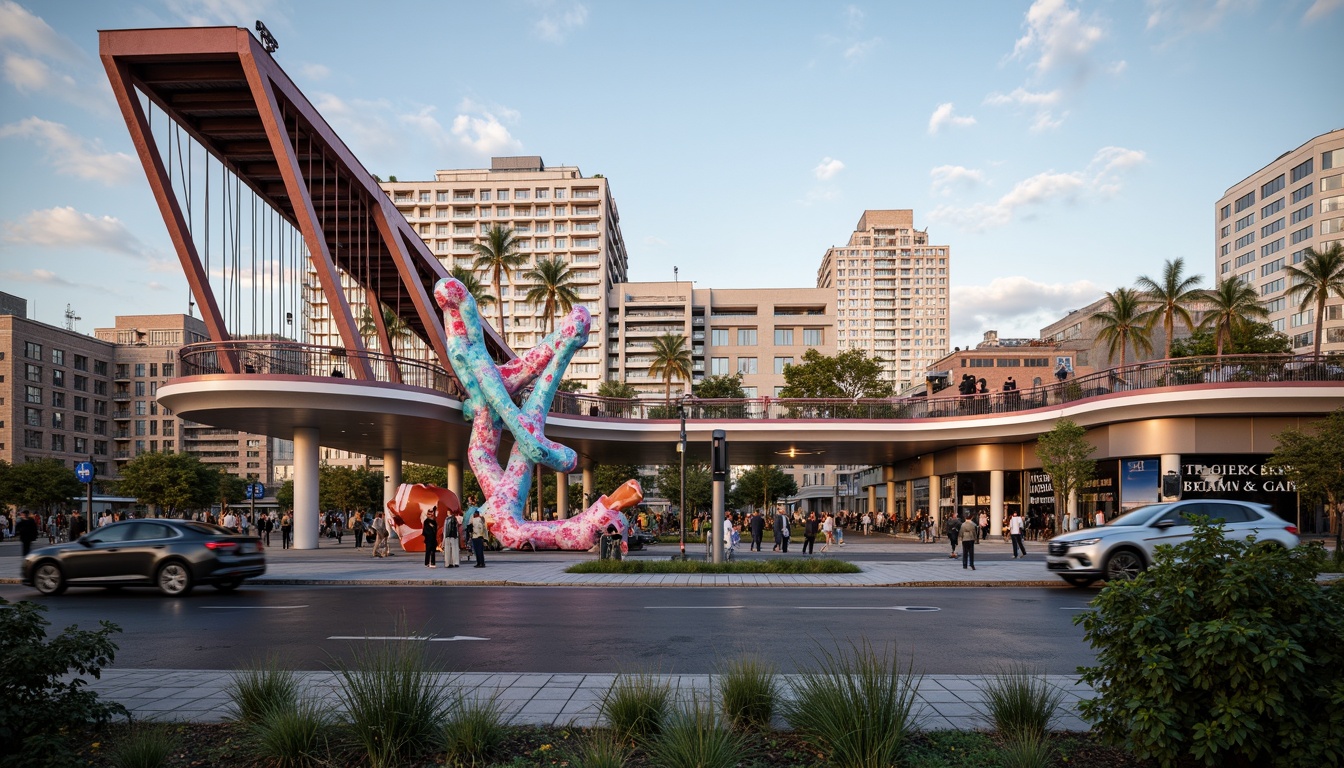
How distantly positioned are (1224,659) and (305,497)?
31.5 meters

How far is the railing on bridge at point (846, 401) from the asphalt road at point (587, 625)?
35.8ft

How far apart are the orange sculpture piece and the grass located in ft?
34.3

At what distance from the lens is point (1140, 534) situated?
16.8 metres

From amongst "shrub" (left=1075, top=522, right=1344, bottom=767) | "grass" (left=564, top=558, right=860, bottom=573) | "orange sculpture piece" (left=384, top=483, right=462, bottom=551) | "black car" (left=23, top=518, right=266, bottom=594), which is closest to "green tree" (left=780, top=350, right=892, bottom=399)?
"orange sculpture piece" (left=384, top=483, right=462, bottom=551)

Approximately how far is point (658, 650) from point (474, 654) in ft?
6.74

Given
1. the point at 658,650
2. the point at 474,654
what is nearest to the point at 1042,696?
the point at 658,650

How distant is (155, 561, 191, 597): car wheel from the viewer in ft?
54.1

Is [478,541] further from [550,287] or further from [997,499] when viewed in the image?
[550,287]

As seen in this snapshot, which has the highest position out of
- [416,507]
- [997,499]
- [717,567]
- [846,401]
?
[846,401]

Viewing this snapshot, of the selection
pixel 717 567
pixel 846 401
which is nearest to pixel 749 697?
pixel 717 567

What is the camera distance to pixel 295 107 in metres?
28.6

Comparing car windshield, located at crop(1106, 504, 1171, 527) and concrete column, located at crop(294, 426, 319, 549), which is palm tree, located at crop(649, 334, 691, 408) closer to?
concrete column, located at crop(294, 426, 319, 549)

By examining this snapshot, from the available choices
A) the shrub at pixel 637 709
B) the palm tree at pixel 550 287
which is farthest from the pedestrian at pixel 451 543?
the palm tree at pixel 550 287

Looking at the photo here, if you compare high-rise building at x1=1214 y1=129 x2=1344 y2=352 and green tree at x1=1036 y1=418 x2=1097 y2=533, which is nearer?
green tree at x1=1036 y1=418 x2=1097 y2=533
